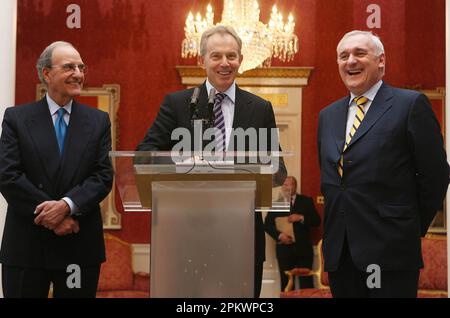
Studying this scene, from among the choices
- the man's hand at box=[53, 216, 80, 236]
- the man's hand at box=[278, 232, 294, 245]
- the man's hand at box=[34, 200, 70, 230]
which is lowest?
the man's hand at box=[278, 232, 294, 245]

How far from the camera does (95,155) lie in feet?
11.6

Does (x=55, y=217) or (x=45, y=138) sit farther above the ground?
(x=45, y=138)

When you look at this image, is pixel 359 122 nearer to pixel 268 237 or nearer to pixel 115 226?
pixel 268 237

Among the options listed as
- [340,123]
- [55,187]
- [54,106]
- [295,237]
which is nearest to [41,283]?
[55,187]

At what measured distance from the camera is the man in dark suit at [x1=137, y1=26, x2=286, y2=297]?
356cm

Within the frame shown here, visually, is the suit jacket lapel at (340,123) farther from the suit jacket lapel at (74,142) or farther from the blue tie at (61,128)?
the blue tie at (61,128)

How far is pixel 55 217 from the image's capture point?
10.8 ft

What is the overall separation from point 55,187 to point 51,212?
0.62 ft

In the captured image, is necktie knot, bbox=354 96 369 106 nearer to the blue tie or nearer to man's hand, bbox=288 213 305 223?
the blue tie

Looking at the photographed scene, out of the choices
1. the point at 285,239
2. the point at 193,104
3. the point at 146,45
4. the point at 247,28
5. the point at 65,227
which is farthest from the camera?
the point at 146,45

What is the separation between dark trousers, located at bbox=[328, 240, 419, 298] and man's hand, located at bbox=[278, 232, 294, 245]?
17.3ft

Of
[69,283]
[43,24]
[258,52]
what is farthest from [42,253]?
[43,24]

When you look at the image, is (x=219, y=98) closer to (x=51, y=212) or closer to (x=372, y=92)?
(x=372, y=92)

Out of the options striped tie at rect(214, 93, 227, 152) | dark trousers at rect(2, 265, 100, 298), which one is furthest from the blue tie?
striped tie at rect(214, 93, 227, 152)
